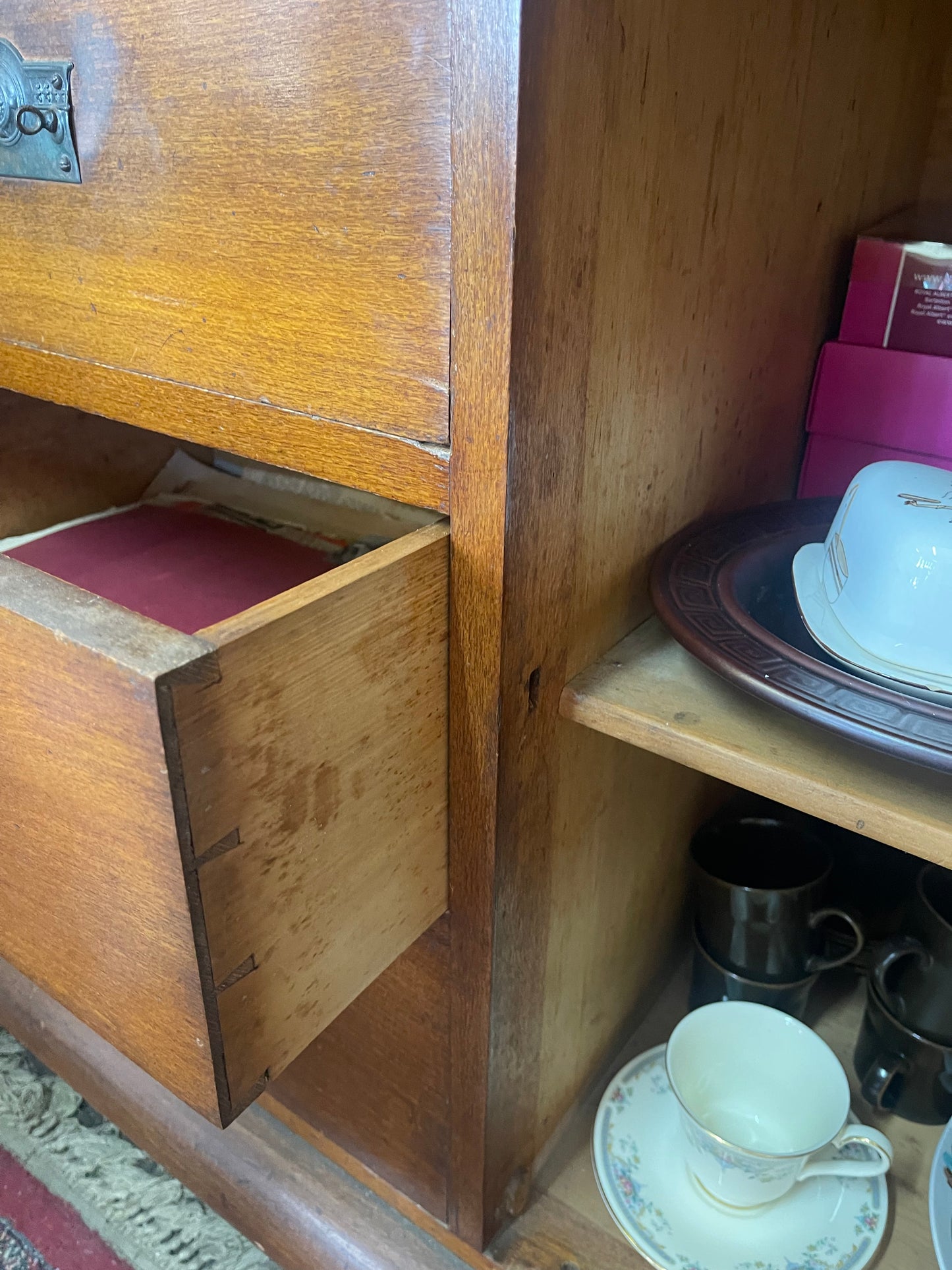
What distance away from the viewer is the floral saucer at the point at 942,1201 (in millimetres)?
511

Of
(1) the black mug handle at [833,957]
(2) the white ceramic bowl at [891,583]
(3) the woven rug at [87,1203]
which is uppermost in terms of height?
(2) the white ceramic bowl at [891,583]

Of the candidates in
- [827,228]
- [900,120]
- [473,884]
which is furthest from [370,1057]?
[900,120]

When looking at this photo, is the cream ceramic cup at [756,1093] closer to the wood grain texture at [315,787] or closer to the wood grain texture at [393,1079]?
the wood grain texture at [393,1079]

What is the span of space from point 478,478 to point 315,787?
0.46 feet

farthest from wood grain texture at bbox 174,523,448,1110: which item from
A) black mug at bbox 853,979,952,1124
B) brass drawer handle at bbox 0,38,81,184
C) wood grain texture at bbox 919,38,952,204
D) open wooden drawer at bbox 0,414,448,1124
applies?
wood grain texture at bbox 919,38,952,204

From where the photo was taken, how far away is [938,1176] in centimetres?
56

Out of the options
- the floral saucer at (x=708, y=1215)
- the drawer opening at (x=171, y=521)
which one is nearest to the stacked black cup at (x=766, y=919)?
the floral saucer at (x=708, y=1215)

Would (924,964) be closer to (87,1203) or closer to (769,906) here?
(769,906)

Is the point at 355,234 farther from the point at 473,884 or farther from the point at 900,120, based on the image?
the point at 900,120

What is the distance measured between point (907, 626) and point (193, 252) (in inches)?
14.3

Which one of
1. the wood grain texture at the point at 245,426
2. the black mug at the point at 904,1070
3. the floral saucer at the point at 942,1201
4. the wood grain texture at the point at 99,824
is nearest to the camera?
the wood grain texture at the point at 99,824

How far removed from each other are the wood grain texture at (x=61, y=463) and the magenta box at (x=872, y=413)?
1.67 ft

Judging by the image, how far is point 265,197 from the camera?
0.39m

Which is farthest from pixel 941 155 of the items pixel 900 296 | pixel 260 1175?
pixel 260 1175
